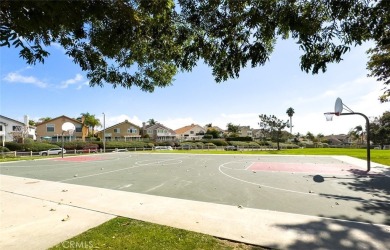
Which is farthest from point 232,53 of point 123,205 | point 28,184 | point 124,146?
point 124,146

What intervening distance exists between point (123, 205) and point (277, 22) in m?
6.74

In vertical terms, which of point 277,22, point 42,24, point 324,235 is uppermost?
point 277,22

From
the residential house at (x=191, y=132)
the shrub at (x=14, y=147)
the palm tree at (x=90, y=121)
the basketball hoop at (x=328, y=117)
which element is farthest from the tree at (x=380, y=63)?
the residential house at (x=191, y=132)

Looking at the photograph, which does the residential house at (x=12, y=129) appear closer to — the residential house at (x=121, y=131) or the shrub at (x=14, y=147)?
the shrub at (x=14, y=147)

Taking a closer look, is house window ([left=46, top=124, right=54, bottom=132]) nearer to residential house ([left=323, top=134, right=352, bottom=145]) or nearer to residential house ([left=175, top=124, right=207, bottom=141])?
residential house ([left=175, top=124, right=207, bottom=141])

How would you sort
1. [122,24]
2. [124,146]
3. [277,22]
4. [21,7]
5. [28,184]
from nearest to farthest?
[21,7] → [277,22] → [122,24] → [28,184] → [124,146]

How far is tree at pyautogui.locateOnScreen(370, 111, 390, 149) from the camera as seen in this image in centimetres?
7562

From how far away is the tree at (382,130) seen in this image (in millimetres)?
75625

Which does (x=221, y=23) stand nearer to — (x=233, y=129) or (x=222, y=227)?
(x=222, y=227)

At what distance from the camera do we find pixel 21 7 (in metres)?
3.23

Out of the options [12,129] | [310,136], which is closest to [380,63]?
[12,129]

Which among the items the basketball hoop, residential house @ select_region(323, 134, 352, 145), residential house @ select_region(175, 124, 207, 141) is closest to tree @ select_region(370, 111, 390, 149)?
residential house @ select_region(323, 134, 352, 145)

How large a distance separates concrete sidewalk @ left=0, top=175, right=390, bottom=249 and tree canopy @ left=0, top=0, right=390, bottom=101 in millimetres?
3405

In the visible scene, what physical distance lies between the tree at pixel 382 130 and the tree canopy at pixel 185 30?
8587 centimetres
